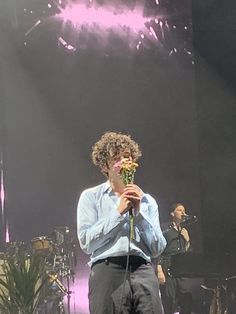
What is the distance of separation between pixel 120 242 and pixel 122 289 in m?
0.18

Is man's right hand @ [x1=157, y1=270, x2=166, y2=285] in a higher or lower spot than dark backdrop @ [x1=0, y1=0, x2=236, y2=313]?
lower

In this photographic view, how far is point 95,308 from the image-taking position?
82.2 inches

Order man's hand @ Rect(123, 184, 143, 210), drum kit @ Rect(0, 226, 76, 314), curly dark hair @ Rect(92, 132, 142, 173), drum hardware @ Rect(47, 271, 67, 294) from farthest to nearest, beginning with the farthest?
drum kit @ Rect(0, 226, 76, 314)
drum hardware @ Rect(47, 271, 67, 294)
curly dark hair @ Rect(92, 132, 142, 173)
man's hand @ Rect(123, 184, 143, 210)

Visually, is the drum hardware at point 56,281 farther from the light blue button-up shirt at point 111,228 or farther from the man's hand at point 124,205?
the man's hand at point 124,205

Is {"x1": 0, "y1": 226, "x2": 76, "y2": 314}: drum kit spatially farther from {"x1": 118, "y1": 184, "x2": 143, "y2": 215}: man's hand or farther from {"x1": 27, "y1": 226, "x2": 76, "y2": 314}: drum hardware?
{"x1": 118, "y1": 184, "x2": 143, "y2": 215}: man's hand

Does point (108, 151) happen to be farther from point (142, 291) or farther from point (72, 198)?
point (72, 198)

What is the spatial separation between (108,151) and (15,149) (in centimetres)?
243

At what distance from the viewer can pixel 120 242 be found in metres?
2.13

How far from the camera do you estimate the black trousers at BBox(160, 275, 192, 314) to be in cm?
462

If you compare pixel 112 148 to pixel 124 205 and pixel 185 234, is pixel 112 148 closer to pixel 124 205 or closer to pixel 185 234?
pixel 124 205

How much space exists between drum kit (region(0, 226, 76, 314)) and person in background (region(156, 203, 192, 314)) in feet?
2.49

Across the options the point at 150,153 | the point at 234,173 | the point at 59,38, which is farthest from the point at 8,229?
the point at 234,173

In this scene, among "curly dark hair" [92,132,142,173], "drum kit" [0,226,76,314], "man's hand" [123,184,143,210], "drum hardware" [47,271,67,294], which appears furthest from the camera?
"drum kit" [0,226,76,314]

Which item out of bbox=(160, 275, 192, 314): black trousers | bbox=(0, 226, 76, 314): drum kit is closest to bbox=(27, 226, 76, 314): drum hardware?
bbox=(0, 226, 76, 314): drum kit
